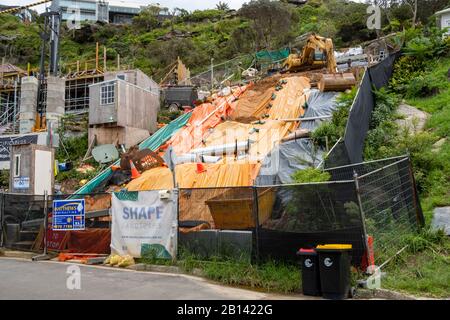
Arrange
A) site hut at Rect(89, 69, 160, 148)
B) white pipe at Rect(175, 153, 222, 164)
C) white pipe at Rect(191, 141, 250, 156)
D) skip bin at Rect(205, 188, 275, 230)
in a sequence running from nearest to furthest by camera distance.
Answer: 1. skip bin at Rect(205, 188, 275, 230)
2. white pipe at Rect(175, 153, 222, 164)
3. white pipe at Rect(191, 141, 250, 156)
4. site hut at Rect(89, 69, 160, 148)

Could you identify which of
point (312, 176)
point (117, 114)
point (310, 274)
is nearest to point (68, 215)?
point (312, 176)

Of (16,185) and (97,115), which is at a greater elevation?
(97,115)

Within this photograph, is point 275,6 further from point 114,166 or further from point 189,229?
point 189,229

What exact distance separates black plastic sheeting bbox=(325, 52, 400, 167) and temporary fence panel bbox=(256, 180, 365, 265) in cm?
391

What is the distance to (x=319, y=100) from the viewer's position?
70.4 feet

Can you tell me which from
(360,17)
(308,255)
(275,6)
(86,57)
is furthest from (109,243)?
(86,57)

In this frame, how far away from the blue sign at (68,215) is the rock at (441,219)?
9203mm

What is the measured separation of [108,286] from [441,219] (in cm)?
782

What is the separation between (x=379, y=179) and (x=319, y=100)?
40.1 ft

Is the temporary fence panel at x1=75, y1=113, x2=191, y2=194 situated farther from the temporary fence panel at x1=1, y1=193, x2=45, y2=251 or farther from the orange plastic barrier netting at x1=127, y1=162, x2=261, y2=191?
the temporary fence panel at x1=1, y1=193, x2=45, y2=251

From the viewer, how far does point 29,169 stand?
18125mm

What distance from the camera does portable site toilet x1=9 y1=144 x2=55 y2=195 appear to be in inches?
714

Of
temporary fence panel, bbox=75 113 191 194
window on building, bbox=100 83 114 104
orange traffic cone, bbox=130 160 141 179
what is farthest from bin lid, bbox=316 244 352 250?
window on building, bbox=100 83 114 104

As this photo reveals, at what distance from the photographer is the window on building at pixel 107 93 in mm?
25031
